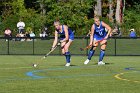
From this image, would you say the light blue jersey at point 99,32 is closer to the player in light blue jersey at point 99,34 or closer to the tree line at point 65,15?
the player in light blue jersey at point 99,34

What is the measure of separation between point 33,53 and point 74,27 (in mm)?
20880

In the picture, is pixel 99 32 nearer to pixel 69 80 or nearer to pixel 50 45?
pixel 69 80

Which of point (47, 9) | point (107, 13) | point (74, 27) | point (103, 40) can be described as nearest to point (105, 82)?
point (103, 40)

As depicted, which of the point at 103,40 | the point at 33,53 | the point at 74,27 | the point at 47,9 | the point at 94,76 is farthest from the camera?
the point at 47,9

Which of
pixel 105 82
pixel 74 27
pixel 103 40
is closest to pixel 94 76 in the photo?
pixel 105 82

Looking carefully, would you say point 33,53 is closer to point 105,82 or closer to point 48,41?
point 48,41

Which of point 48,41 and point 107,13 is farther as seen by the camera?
point 107,13

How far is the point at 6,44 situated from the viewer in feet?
121

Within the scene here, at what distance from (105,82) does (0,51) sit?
21.3 meters

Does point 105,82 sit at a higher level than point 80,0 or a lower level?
lower

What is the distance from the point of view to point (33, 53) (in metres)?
36.2

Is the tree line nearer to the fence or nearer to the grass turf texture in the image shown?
the grass turf texture

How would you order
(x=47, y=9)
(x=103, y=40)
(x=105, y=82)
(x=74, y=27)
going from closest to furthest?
(x=105, y=82) → (x=103, y=40) → (x=74, y=27) → (x=47, y=9)

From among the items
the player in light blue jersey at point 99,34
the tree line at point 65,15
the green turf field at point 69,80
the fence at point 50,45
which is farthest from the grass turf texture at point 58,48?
the green turf field at point 69,80
